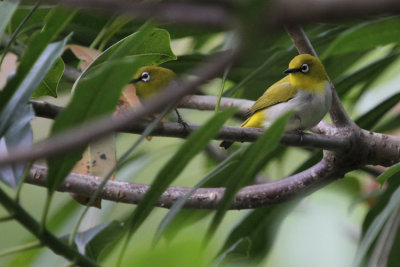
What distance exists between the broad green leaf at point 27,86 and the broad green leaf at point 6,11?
0.15 meters

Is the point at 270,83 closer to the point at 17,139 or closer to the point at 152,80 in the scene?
the point at 152,80

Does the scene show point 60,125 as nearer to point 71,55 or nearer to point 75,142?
point 75,142

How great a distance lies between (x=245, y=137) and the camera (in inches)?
36.0

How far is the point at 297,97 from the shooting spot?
5.96 feet

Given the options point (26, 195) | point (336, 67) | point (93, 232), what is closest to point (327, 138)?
point (93, 232)

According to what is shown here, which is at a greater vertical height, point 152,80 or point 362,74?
point 152,80

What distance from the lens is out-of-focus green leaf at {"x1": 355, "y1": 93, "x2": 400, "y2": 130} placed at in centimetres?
152

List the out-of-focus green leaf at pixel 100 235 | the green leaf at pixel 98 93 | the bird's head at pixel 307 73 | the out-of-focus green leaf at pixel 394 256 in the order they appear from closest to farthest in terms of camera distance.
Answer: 1. the green leaf at pixel 98 93
2. the out-of-focus green leaf at pixel 100 235
3. the out-of-focus green leaf at pixel 394 256
4. the bird's head at pixel 307 73

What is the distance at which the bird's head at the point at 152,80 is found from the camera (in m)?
1.57

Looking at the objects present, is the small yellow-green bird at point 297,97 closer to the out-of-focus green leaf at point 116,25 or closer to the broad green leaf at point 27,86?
the out-of-focus green leaf at point 116,25

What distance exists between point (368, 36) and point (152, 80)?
0.65 metres

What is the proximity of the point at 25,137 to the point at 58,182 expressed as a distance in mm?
Result: 112

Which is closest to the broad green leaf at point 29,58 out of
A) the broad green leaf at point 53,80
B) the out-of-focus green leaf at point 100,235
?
the broad green leaf at point 53,80

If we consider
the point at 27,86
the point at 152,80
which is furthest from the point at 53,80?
the point at 152,80
